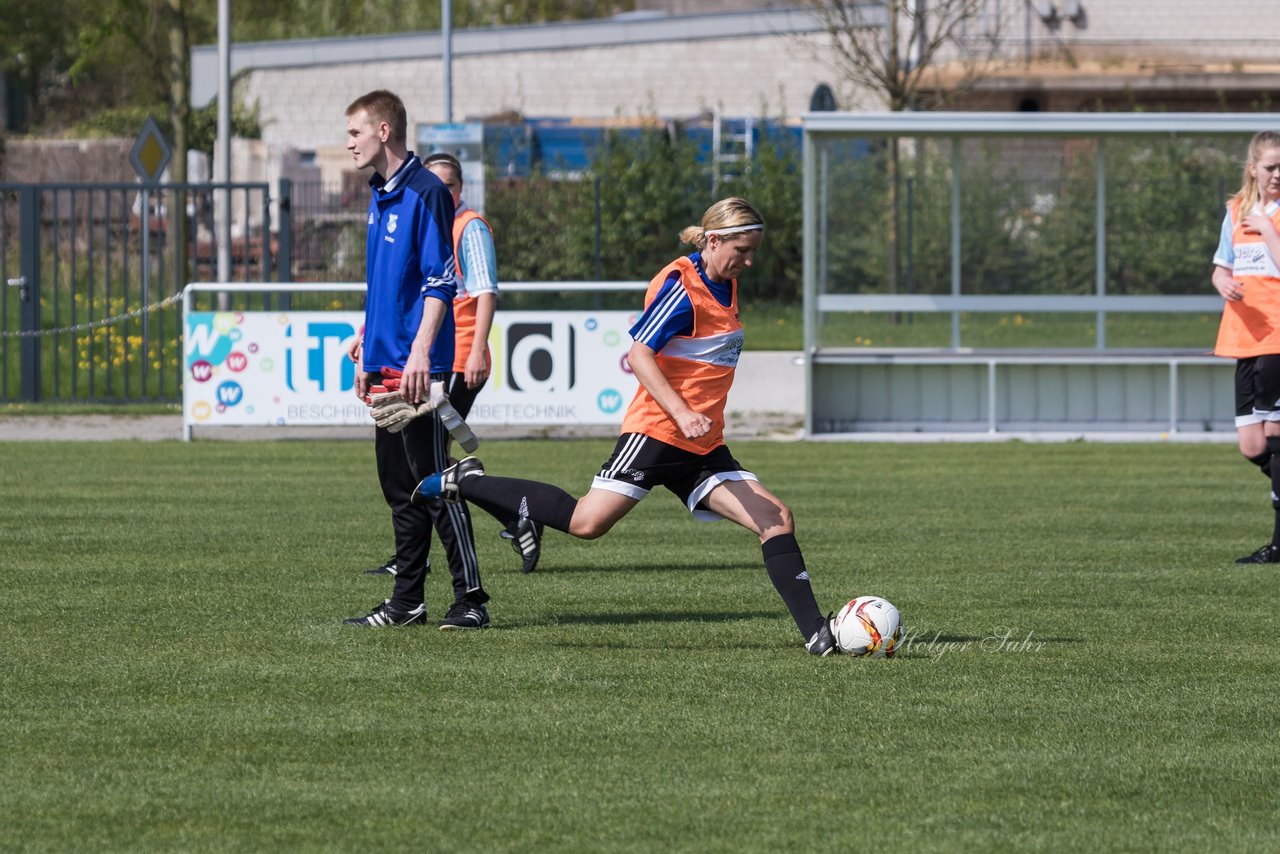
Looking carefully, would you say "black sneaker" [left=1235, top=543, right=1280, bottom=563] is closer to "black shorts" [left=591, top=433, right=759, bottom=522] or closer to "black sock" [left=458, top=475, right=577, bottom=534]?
"black shorts" [left=591, top=433, right=759, bottom=522]

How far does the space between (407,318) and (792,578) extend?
5.82 ft

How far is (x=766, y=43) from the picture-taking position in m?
41.6

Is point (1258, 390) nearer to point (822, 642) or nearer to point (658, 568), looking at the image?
point (658, 568)

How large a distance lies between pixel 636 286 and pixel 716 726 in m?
11.2

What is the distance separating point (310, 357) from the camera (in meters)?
17.2

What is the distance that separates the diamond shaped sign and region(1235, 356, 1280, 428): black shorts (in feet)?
57.9

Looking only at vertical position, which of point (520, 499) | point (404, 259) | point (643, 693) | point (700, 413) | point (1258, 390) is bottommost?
point (643, 693)

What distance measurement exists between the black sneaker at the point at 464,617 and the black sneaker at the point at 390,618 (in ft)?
0.33

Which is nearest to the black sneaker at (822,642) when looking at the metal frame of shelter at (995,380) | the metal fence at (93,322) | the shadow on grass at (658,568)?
the shadow on grass at (658,568)

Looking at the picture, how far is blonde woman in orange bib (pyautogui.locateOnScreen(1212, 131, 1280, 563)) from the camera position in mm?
10234

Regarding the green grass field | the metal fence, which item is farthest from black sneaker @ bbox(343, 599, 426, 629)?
the metal fence

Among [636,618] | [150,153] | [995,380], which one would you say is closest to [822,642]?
[636,618]

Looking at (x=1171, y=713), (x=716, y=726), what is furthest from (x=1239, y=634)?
(x=716, y=726)

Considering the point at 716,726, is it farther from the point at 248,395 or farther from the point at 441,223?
the point at 248,395
